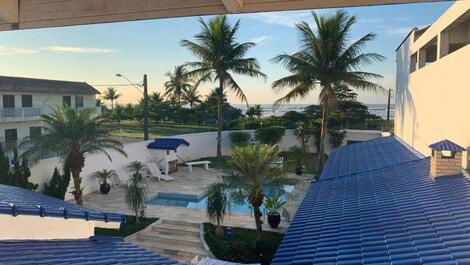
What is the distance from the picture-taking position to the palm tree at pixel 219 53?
2317 cm

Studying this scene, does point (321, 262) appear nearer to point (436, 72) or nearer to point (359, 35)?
point (436, 72)

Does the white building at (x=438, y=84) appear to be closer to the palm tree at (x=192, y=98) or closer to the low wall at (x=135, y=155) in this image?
the low wall at (x=135, y=155)

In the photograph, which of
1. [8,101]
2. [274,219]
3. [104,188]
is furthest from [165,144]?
[8,101]

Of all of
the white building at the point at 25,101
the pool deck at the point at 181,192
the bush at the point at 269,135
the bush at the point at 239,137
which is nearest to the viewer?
the pool deck at the point at 181,192

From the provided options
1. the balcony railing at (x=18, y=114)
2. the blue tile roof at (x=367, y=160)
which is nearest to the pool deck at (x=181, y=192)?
the blue tile roof at (x=367, y=160)

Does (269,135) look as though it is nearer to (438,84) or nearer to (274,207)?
(274,207)

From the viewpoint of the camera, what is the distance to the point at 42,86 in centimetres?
2886

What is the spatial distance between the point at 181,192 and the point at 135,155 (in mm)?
4844

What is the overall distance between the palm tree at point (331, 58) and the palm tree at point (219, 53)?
14.9 feet

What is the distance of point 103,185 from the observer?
16156 mm

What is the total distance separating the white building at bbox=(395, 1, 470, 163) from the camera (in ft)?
25.9

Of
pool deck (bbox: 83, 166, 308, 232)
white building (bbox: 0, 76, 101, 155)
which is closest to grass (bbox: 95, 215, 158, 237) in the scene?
pool deck (bbox: 83, 166, 308, 232)

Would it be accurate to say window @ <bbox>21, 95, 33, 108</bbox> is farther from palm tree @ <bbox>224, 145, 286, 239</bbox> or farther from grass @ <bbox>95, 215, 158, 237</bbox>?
palm tree @ <bbox>224, 145, 286, 239</bbox>

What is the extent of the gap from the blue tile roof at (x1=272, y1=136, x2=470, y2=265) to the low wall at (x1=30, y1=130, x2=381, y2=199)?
27.6ft
